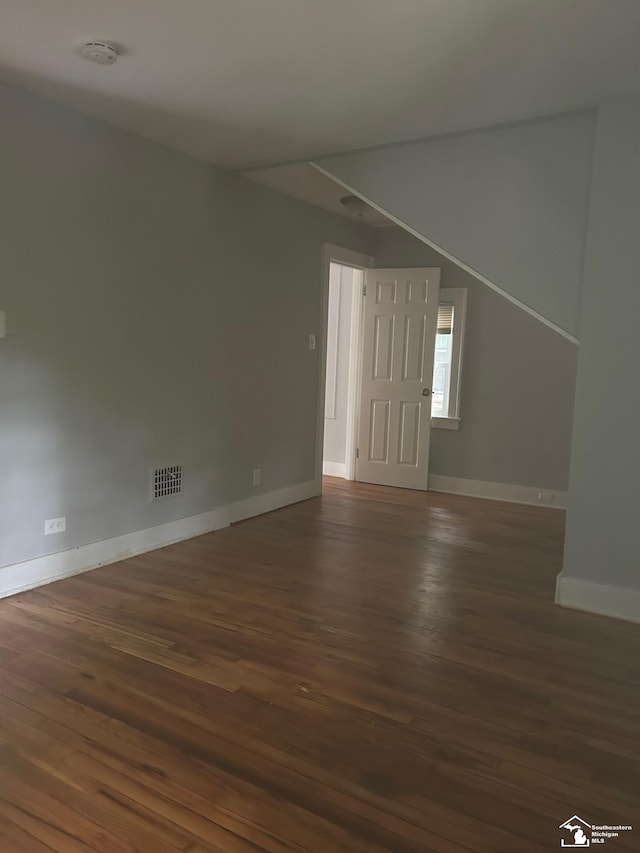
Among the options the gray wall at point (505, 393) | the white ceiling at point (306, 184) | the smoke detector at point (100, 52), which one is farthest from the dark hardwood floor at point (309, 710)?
the white ceiling at point (306, 184)

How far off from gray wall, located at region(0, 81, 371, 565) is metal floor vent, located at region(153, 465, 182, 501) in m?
0.07

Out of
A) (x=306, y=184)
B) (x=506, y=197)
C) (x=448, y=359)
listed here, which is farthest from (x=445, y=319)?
(x=506, y=197)

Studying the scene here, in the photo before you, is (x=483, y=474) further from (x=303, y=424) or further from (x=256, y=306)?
(x=256, y=306)

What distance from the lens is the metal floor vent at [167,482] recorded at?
4.19 metres

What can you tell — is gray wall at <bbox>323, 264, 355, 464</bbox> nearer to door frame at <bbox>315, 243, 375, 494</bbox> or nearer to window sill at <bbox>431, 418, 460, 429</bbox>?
door frame at <bbox>315, 243, 375, 494</bbox>

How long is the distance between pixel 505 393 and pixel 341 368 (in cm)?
173

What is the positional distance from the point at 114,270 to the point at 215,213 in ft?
3.28

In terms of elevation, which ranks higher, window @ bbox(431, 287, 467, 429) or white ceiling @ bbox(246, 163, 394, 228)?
white ceiling @ bbox(246, 163, 394, 228)

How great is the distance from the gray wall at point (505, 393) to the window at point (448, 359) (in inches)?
2.6

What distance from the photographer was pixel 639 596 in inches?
128

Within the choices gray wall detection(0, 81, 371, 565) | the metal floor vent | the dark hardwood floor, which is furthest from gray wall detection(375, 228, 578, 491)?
the metal floor vent

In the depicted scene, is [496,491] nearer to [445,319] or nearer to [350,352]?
[445,319]

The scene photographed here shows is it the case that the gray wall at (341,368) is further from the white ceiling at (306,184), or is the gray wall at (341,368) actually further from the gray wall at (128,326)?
the gray wall at (128,326)

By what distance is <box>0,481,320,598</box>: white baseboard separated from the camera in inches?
135
